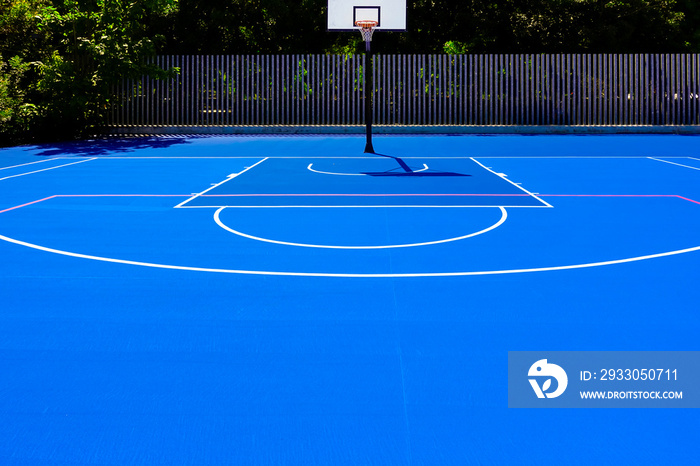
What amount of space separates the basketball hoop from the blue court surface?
634 centimetres

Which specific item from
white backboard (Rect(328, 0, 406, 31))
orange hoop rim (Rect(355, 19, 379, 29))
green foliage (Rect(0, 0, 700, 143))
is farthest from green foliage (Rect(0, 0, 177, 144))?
orange hoop rim (Rect(355, 19, 379, 29))

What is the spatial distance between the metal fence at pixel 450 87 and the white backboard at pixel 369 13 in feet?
10.7

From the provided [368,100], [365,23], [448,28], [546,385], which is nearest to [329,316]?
[546,385]

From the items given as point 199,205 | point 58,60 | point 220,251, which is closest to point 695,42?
point 58,60

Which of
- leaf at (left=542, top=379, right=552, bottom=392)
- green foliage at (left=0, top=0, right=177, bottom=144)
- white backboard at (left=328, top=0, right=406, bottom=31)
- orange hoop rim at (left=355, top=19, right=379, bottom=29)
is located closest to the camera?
leaf at (left=542, top=379, right=552, bottom=392)

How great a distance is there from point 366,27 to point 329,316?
12.8 m

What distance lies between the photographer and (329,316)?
463cm

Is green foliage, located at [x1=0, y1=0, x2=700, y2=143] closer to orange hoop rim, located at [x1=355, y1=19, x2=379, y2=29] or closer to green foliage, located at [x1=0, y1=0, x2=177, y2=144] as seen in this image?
green foliage, located at [x1=0, y1=0, x2=177, y2=144]

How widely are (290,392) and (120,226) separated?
185 inches

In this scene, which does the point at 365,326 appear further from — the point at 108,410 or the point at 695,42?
the point at 695,42

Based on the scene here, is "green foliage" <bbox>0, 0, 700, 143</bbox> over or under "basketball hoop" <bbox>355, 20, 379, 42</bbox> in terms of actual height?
over

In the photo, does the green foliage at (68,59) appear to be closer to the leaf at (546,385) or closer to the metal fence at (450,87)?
the metal fence at (450,87)

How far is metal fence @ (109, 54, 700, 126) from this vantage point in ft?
70.3

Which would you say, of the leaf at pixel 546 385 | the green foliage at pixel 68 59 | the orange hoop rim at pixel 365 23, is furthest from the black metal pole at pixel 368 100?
the leaf at pixel 546 385
